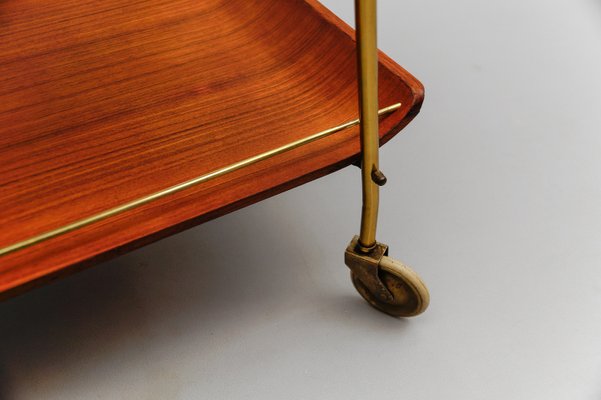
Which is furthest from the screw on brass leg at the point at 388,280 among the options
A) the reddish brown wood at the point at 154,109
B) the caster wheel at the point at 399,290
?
the reddish brown wood at the point at 154,109

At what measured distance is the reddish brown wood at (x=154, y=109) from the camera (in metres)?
0.82

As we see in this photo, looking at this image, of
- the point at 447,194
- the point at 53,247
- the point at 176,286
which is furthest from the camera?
the point at 447,194

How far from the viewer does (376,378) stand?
914 millimetres

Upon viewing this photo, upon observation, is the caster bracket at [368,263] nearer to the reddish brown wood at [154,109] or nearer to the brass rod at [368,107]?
the brass rod at [368,107]

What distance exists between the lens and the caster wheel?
35.3 inches

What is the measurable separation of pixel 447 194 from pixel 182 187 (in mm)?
464

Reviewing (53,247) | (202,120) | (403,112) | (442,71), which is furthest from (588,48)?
(53,247)

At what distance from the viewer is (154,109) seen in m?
0.96

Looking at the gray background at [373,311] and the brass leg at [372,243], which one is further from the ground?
the brass leg at [372,243]

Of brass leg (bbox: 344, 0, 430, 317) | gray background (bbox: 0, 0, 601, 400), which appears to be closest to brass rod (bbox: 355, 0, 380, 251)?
brass leg (bbox: 344, 0, 430, 317)

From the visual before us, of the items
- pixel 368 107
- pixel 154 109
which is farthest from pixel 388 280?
pixel 154 109

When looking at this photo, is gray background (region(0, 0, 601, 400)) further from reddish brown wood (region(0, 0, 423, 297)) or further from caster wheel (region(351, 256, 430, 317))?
reddish brown wood (region(0, 0, 423, 297))

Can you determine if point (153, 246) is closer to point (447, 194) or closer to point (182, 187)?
point (182, 187)

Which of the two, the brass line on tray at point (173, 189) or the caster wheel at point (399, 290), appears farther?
the caster wheel at point (399, 290)
